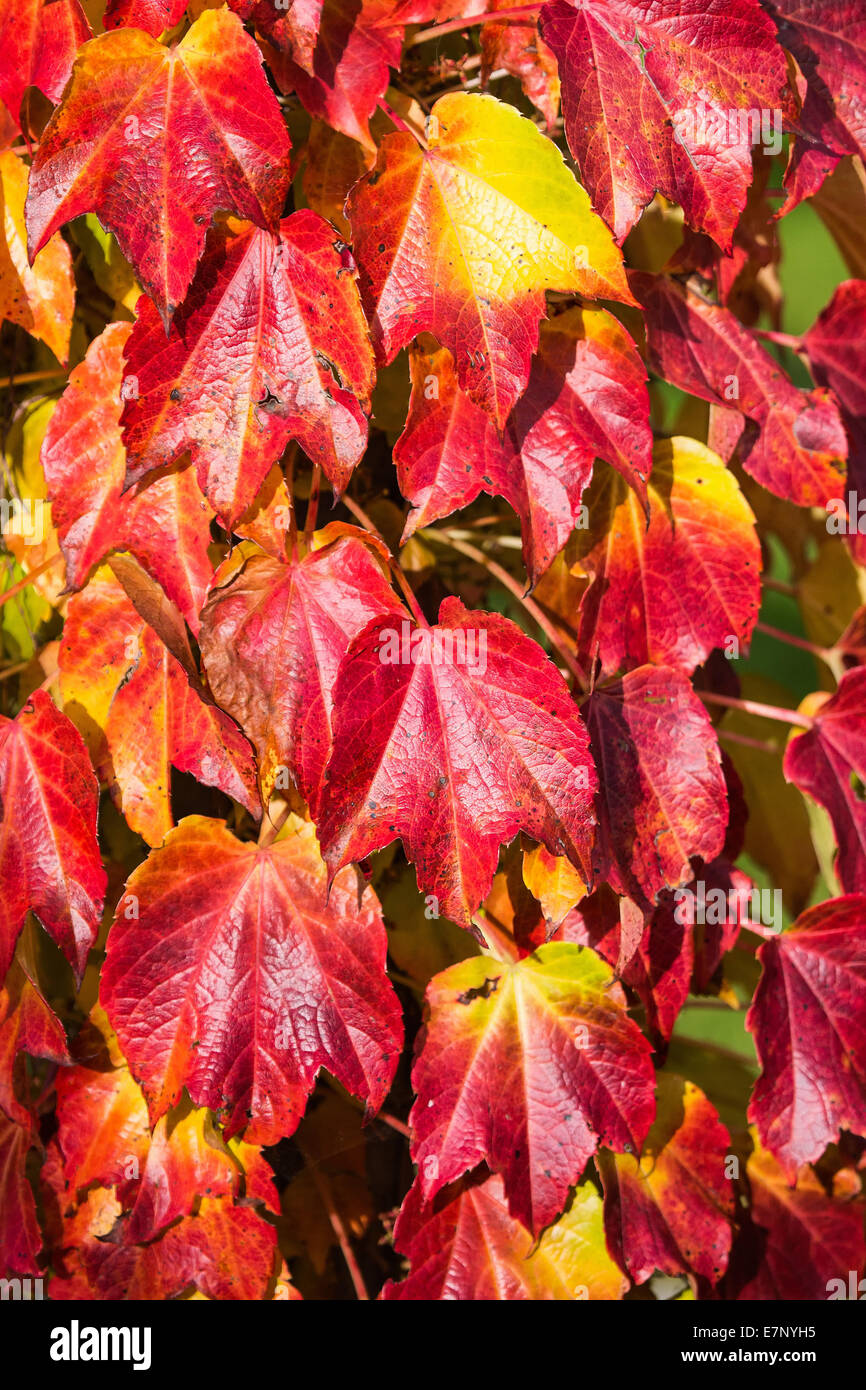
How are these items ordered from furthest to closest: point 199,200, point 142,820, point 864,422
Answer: point 864,422 < point 142,820 < point 199,200

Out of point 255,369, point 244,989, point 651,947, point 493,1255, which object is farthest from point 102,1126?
point 255,369

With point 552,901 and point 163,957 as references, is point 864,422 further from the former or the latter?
point 163,957

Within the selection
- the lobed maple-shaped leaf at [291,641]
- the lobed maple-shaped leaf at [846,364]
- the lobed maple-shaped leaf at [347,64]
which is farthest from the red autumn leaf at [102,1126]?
the lobed maple-shaped leaf at [846,364]

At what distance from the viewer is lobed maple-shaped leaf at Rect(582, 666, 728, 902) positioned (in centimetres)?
73

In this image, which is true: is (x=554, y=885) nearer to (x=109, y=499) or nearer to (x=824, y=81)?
(x=109, y=499)

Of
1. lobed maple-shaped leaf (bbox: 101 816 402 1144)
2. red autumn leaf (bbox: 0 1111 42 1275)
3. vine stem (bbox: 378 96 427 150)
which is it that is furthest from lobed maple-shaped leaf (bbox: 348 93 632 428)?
red autumn leaf (bbox: 0 1111 42 1275)

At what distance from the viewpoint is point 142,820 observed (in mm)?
711

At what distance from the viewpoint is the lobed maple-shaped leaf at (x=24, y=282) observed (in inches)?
28.5

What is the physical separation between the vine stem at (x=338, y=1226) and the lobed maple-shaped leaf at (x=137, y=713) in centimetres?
33

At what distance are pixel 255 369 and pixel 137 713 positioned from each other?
228 millimetres

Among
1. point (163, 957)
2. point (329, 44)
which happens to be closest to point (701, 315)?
point (329, 44)

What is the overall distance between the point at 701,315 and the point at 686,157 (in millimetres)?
170

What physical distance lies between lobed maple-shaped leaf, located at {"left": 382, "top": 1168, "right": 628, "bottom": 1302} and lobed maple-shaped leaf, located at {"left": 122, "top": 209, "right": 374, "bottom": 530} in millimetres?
500

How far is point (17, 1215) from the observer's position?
2.47 feet
